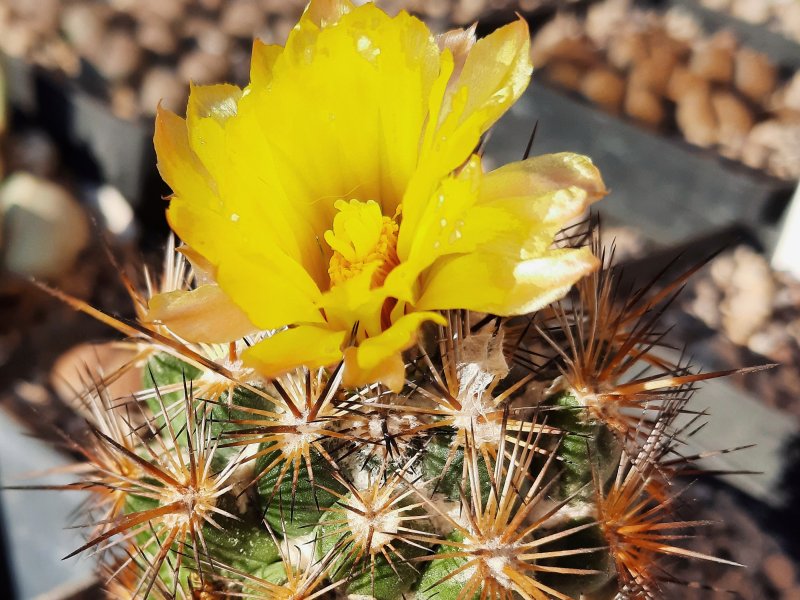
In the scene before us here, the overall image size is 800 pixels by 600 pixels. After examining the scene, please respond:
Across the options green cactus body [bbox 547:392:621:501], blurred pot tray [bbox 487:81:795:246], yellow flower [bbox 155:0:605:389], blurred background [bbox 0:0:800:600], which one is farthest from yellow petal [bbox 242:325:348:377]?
blurred pot tray [bbox 487:81:795:246]

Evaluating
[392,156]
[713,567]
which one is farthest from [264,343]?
[713,567]

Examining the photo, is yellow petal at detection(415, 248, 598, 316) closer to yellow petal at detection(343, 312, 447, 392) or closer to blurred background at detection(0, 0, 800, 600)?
yellow petal at detection(343, 312, 447, 392)

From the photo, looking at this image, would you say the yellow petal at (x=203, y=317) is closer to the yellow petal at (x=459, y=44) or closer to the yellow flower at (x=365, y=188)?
the yellow flower at (x=365, y=188)

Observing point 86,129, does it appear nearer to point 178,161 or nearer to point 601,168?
point 601,168

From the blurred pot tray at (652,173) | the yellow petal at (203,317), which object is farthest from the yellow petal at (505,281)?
the blurred pot tray at (652,173)

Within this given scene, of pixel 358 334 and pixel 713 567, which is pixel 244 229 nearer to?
pixel 358 334

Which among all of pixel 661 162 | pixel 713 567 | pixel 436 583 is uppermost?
→ pixel 661 162

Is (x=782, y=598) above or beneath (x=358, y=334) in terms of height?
beneath
